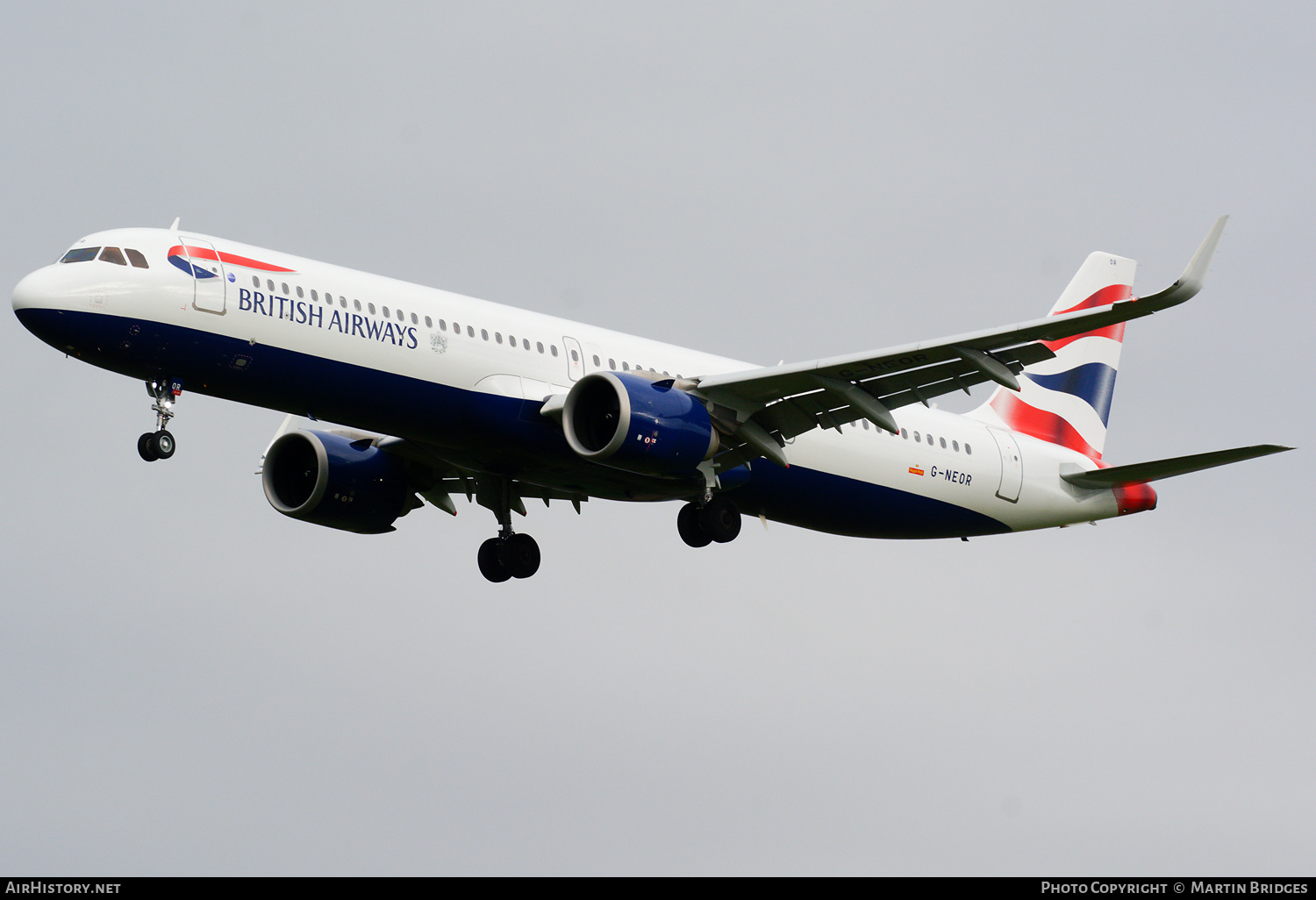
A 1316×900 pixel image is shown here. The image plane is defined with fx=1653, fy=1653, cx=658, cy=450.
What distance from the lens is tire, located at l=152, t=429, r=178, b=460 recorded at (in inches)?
1086

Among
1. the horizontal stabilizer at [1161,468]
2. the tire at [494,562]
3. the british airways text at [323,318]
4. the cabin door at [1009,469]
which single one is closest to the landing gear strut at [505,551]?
the tire at [494,562]

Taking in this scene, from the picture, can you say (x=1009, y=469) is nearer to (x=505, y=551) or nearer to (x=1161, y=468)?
(x=1161, y=468)

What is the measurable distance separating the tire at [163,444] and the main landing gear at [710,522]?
10077mm

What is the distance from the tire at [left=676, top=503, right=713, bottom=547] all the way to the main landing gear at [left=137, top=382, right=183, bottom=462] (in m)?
10.0

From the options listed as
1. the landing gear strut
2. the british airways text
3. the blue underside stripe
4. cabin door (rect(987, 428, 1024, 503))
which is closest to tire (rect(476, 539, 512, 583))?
the landing gear strut

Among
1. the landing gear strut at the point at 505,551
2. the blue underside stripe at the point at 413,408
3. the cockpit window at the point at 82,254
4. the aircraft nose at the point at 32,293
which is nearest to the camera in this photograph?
the aircraft nose at the point at 32,293

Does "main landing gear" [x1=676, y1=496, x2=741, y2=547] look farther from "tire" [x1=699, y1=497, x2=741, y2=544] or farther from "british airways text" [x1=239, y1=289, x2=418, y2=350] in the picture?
"british airways text" [x1=239, y1=289, x2=418, y2=350]

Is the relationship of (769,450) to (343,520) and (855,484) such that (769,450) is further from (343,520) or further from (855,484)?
(343,520)

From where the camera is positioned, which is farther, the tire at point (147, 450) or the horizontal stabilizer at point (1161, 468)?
the horizontal stabilizer at point (1161, 468)

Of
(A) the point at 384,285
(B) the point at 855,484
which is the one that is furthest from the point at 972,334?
(A) the point at 384,285

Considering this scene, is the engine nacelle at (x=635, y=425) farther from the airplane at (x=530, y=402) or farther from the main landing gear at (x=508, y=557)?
the main landing gear at (x=508, y=557)

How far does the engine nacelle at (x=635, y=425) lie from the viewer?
29297mm

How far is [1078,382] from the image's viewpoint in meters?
40.8

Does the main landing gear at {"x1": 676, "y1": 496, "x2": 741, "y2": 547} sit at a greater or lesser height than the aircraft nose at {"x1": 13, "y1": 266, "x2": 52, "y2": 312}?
lesser
